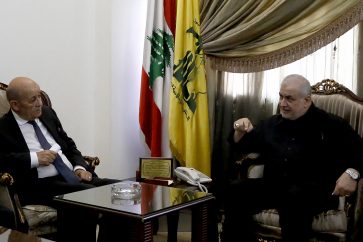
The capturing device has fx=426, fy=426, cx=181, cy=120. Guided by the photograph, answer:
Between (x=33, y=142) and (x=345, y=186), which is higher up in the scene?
(x=33, y=142)

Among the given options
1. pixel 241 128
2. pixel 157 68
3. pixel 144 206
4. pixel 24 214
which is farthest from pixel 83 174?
pixel 157 68

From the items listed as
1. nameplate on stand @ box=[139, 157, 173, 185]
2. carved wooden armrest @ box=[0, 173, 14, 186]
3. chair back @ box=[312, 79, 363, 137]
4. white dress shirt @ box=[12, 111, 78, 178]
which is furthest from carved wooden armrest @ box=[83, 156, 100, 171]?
chair back @ box=[312, 79, 363, 137]

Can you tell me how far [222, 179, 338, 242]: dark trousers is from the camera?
78.8 inches

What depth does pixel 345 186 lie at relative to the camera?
201cm

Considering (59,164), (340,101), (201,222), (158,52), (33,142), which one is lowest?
(201,222)

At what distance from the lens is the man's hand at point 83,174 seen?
2.46 meters

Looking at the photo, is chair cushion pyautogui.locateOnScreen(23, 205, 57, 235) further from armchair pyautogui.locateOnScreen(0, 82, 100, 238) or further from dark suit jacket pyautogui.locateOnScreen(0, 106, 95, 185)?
dark suit jacket pyautogui.locateOnScreen(0, 106, 95, 185)

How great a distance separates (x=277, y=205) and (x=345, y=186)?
0.34 metres

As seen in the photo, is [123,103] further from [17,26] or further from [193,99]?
[17,26]

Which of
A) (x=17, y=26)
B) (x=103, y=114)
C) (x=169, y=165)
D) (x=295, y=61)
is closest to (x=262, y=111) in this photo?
(x=295, y=61)

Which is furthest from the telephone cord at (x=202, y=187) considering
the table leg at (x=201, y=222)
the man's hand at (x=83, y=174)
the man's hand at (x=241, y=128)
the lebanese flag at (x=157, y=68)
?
the lebanese flag at (x=157, y=68)

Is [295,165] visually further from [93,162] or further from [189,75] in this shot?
[93,162]

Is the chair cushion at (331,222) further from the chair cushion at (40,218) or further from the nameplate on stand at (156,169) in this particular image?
the chair cushion at (40,218)

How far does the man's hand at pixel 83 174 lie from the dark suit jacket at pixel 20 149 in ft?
0.22
